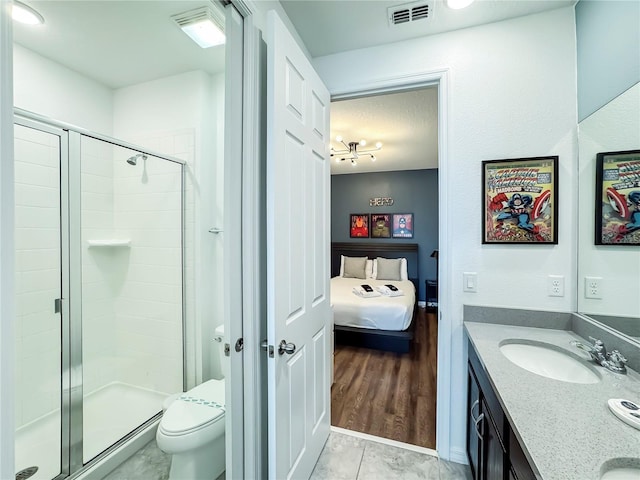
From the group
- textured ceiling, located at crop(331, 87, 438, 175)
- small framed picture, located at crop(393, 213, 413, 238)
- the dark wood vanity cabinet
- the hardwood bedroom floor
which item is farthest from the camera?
small framed picture, located at crop(393, 213, 413, 238)

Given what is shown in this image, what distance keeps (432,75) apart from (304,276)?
146cm

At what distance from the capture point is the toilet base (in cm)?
147

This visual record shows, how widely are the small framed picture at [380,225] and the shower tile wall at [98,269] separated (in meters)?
4.44

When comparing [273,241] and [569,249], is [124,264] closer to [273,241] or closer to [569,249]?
[273,241]

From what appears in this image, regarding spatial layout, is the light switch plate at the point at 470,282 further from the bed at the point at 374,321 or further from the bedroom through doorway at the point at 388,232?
the bed at the point at 374,321

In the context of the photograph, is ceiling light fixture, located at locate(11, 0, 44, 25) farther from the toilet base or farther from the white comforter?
the white comforter

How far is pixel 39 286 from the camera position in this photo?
187 centimetres

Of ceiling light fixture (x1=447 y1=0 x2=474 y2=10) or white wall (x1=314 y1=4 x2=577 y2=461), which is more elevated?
ceiling light fixture (x1=447 y1=0 x2=474 y2=10)

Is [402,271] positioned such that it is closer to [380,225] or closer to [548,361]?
[380,225]

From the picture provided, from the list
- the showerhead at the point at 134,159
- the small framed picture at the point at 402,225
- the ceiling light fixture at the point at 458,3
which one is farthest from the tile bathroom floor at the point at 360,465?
the small framed picture at the point at 402,225

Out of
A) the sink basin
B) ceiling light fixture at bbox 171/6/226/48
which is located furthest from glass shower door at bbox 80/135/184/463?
the sink basin

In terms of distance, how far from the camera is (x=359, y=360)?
3182 millimetres

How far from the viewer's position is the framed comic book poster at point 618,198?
Answer: 1167mm

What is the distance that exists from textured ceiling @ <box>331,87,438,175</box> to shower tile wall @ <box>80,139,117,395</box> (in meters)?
2.06
